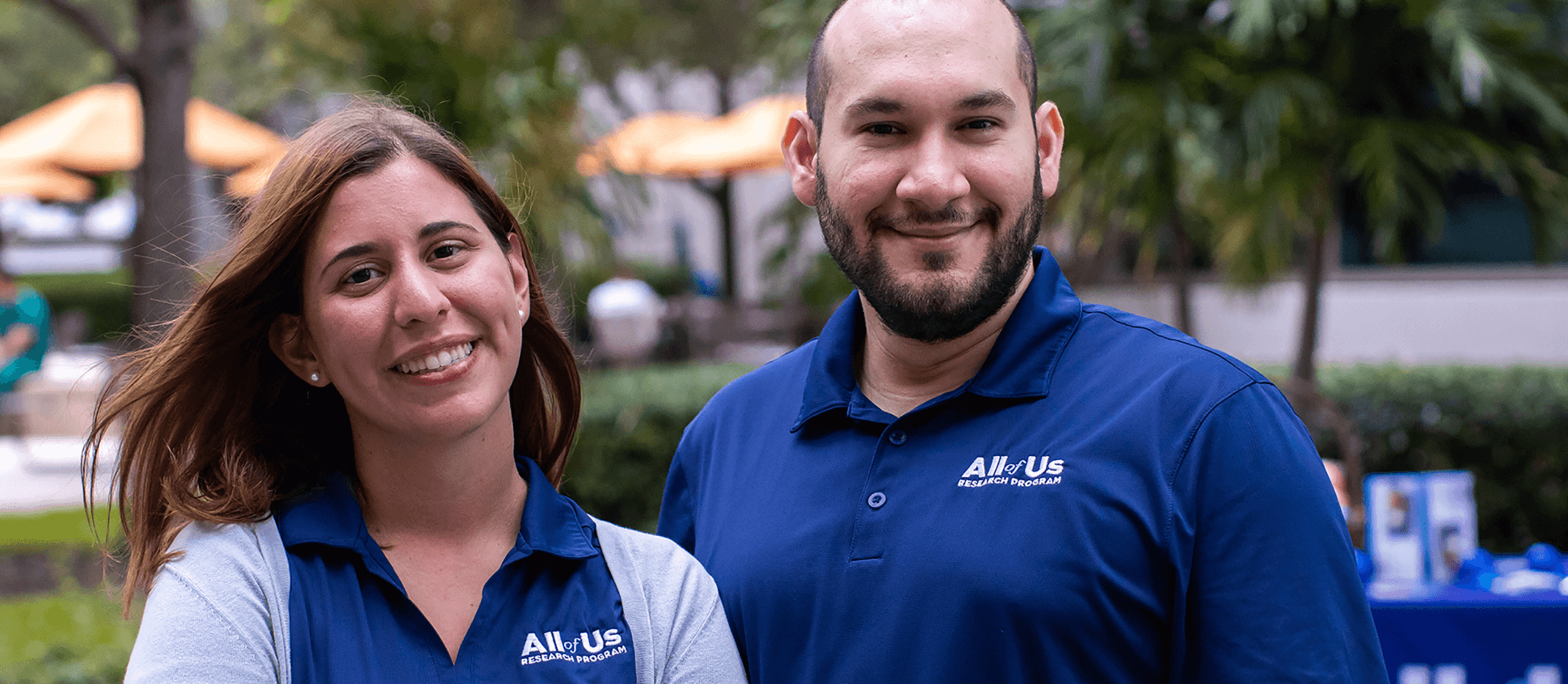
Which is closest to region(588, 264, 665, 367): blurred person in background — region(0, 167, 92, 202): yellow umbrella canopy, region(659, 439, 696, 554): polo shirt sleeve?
region(0, 167, 92, 202): yellow umbrella canopy

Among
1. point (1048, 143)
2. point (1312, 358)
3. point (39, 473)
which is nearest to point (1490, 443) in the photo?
point (1312, 358)

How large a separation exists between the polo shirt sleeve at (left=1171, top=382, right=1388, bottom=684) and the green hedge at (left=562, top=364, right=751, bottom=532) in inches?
190

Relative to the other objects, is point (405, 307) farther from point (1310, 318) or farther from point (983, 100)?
point (1310, 318)

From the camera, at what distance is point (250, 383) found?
6.59ft

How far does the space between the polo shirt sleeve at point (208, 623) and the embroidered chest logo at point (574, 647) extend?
13.1 inches

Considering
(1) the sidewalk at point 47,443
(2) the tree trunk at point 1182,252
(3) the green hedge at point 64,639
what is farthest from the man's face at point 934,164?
(1) the sidewalk at point 47,443

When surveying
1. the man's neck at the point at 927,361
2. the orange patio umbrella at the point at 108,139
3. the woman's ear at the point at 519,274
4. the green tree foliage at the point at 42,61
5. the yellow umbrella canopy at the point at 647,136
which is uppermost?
the green tree foliage at the point at 42,61

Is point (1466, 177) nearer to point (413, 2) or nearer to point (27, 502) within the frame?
point (413, 2)

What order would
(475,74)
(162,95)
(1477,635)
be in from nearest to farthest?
(1477,635), (162,95), (475,74)

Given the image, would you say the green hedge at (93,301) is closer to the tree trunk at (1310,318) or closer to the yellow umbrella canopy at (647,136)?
the yellow umbrella canopy at (647,136)

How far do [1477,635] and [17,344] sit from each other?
1012 cm

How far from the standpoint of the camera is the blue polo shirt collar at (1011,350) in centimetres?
197

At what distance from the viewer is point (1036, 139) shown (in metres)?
2.08

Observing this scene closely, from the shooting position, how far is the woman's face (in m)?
1.83
